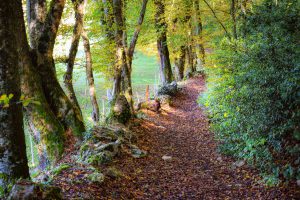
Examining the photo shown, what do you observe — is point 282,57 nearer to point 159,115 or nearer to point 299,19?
point 299,19

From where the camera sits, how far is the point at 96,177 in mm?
5141

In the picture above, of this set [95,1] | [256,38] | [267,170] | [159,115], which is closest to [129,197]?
[267,170]

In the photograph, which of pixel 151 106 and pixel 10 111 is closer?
pixel 10 111

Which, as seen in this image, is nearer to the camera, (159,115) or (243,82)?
(243,82)

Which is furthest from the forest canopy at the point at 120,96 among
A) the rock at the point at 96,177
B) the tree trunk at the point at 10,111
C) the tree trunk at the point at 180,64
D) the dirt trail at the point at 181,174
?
the tree trunk at the point at 180,64

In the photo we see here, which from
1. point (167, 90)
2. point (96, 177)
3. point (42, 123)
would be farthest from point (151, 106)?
point (96, 177)

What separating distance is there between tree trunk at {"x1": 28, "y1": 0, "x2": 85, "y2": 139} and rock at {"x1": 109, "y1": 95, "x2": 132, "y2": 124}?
1.77m

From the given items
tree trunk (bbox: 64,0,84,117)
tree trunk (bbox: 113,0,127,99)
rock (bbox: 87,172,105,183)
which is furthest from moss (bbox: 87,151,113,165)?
tree trunk (bbox: 113,0,127,99)

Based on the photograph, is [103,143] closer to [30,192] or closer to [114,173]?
[114,173]

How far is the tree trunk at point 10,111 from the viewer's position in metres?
3.43

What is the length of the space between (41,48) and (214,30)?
18.4m

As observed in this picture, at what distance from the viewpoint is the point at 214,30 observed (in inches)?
912

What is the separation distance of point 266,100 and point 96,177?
12.3 feet

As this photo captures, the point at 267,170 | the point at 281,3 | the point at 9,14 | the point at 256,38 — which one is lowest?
the point at 267,170
